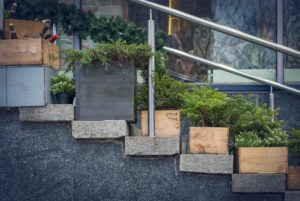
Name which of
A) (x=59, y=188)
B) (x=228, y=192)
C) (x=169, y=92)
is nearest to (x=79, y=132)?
(x=59, y=188)

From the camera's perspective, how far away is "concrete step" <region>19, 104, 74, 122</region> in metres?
5.44

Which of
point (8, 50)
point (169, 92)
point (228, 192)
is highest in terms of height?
point (8, 50)

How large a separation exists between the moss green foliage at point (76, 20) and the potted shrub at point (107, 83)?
33.0 inches

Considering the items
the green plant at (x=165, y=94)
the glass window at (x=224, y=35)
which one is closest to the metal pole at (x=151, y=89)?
the green plant at (x=165, y=94)

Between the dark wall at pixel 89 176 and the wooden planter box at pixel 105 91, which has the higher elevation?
the wooden planter box at pixel 105 91

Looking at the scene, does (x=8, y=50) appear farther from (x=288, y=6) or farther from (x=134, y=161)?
(x=288, y=6)

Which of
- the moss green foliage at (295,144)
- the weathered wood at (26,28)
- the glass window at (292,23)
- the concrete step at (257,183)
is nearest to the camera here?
the concrete step at (257,183)

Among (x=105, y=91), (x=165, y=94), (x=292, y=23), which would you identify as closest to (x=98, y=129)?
(x=105, y=91)

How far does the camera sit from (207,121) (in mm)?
5629

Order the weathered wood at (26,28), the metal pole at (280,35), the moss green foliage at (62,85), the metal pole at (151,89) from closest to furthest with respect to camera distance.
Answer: the metal pole at (151,89) < the moss green foliage at (62,85) < the weathered wood at (26,28) < the metal pole at (280,35)

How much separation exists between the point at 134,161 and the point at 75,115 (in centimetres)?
66

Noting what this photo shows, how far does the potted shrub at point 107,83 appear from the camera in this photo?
212 inches

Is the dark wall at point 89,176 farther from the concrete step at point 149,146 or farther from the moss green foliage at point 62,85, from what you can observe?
the moss green foliage at point 62,85

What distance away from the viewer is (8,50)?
554cm
